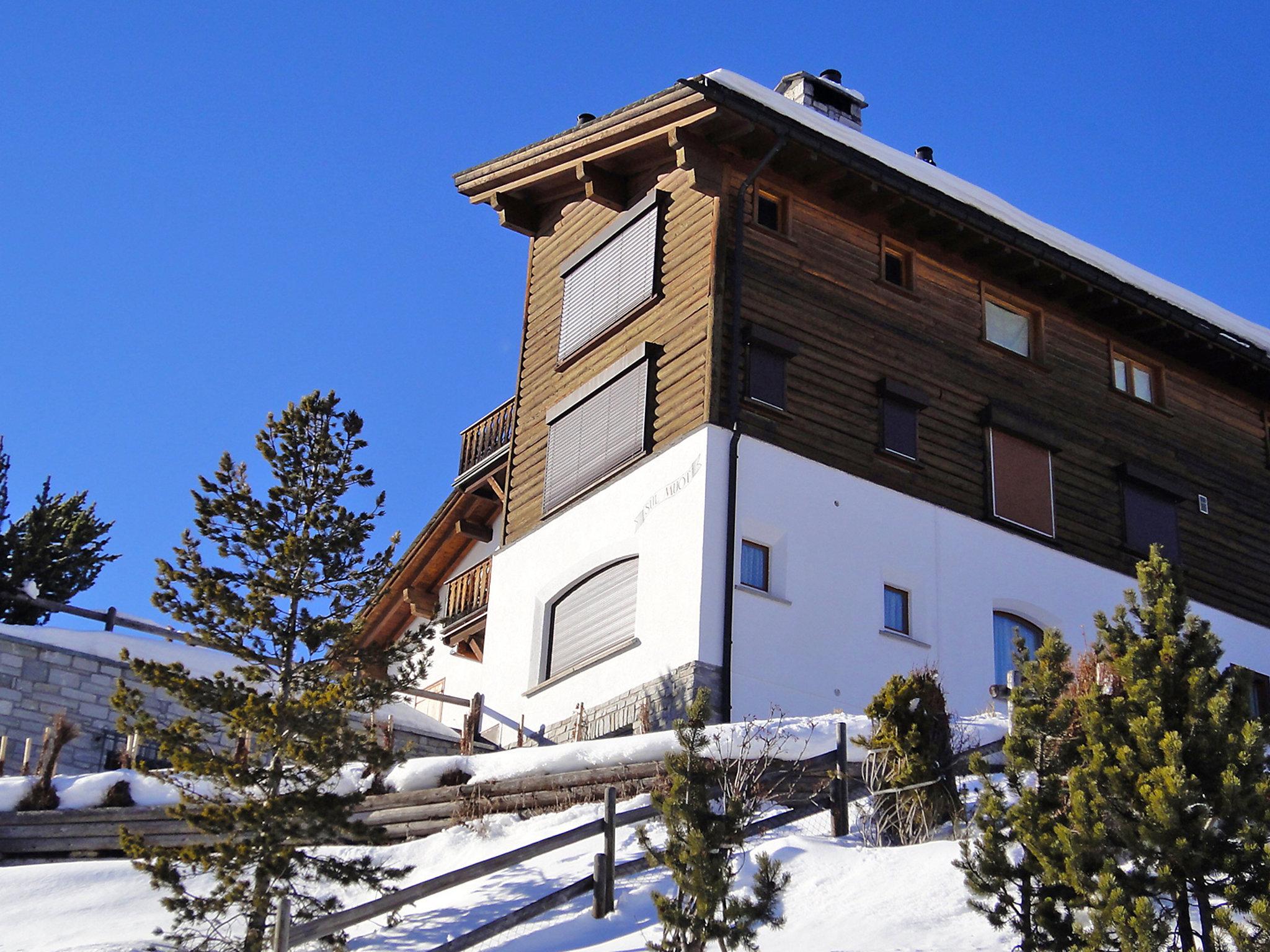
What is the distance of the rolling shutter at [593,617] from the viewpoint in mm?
21109

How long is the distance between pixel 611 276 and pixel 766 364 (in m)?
3.47

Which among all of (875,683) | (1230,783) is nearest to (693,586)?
(875,683)

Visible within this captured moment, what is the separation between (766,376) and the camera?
2125 centimetres

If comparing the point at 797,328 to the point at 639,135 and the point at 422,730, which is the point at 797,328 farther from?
the point at 422,730

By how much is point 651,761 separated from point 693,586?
180 inches

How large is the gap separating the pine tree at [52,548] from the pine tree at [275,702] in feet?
42.0

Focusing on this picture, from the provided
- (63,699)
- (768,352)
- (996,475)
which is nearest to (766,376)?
(768,352)

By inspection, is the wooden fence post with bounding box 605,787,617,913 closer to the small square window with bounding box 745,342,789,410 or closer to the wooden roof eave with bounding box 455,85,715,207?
the small square window with bounding box 745,342,789,410

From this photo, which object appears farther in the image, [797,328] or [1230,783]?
[797,328]

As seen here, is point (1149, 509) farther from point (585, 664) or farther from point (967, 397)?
point (585, 664)

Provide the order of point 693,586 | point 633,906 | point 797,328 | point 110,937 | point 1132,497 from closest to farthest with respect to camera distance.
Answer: point 633,906
point 110,937
point 693,586
point 797,328
point 1132,497

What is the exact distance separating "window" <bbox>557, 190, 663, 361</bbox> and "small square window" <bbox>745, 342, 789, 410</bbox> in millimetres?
1966

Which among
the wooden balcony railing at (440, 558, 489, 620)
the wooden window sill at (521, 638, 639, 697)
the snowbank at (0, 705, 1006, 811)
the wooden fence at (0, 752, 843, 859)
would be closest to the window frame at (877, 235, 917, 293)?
the wooden window sill at (521, 638, 639, 697)

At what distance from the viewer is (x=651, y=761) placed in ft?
50.1
